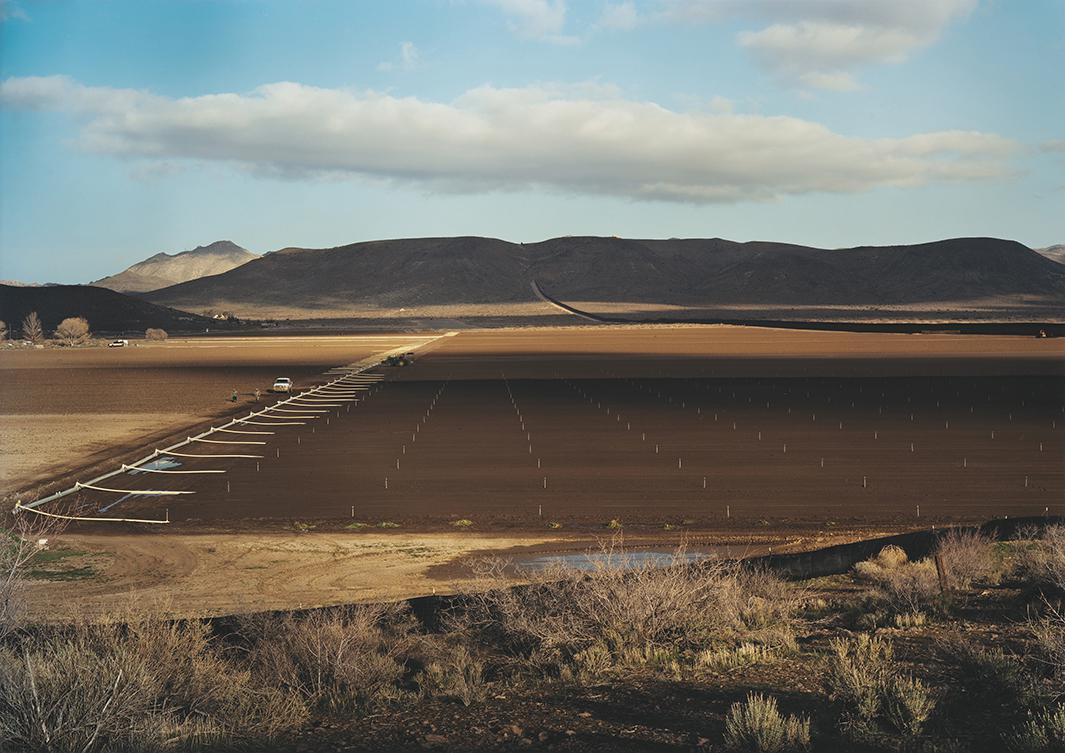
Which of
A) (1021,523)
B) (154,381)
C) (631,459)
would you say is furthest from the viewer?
(154,381)

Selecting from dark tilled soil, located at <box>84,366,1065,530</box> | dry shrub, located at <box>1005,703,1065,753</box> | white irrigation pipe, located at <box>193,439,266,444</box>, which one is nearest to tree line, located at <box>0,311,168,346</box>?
dark tilled soil, located at <box>84,366,1065,530</box>

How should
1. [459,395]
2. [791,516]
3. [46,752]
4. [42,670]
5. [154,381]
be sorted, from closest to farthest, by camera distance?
[46,752], [42,670], [791,516], [459,395], [154,381]

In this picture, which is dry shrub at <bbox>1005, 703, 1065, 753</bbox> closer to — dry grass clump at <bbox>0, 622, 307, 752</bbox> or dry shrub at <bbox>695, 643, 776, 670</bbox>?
dry shrub at <bbox>695, 643, 776, 670</bbox>

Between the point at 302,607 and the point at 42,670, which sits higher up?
the point at 42,670

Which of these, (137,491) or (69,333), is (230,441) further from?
(69,333)

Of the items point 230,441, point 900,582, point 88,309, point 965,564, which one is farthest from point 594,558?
point 88,309

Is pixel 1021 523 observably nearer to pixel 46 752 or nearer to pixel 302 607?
pixel 302 607

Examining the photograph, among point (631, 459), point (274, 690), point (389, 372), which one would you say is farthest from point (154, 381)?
point (274, 690)
